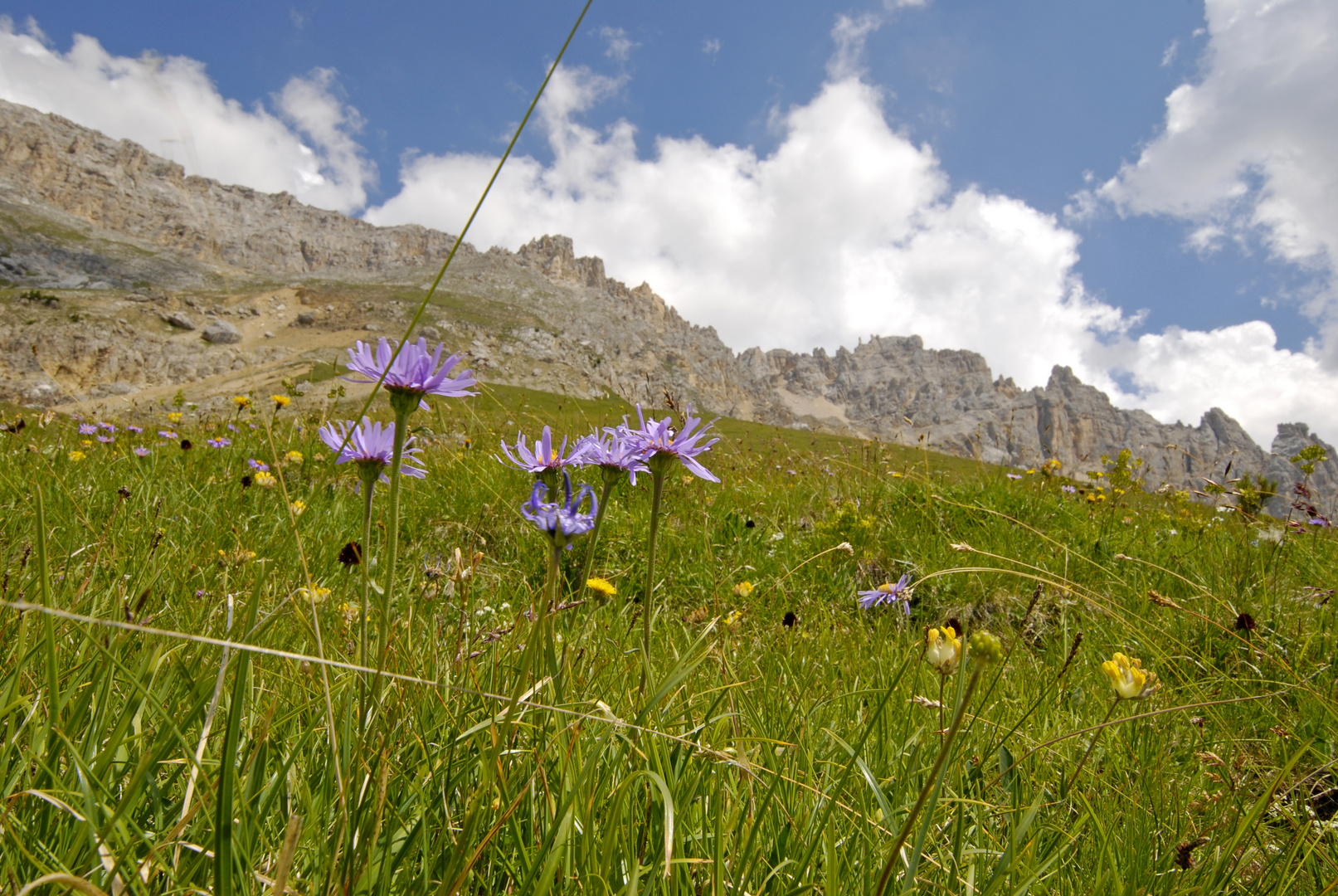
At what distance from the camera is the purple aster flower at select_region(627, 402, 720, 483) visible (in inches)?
60.2

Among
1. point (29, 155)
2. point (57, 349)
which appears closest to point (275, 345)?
point (57, 349)

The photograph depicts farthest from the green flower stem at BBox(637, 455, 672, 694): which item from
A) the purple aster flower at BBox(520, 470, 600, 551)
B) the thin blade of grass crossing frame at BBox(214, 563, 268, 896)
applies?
the thin blade of grass crossing frame at BBox(214, 563, 268, 896)

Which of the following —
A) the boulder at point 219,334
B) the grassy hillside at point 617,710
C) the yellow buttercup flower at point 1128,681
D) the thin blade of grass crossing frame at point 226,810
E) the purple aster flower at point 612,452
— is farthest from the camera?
the boulder at point 219,334

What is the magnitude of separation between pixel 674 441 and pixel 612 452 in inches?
6.2

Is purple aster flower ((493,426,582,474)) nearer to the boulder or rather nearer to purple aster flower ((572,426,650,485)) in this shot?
purple aster flower ((572,426,650,485))

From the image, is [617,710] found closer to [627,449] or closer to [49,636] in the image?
[627,449]

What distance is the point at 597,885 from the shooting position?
0.99 metres

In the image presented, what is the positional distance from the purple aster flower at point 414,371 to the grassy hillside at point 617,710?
0.24 meters

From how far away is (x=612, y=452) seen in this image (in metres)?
A: 1.53

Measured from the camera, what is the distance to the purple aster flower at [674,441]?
1.53m

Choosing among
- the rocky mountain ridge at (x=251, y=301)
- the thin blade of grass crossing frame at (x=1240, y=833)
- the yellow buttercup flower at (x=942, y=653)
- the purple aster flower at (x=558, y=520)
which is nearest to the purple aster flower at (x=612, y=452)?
the purple aster flower at (x=558, y=520)

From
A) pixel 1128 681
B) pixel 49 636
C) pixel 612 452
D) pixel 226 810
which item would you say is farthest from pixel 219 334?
pixel 1128 681

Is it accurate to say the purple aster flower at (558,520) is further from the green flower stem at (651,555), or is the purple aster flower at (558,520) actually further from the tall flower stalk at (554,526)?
the green flower stem at (651,555)

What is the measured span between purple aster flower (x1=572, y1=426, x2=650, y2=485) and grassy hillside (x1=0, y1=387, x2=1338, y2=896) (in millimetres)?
387
